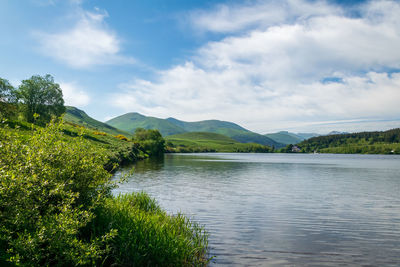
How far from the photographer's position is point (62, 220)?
8734 millimetres

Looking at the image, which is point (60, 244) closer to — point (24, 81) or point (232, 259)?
point (232, 259)

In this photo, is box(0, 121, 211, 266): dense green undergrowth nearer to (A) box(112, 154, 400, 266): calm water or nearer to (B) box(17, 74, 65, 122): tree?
(A) box(112, 154, 400, 266): calm water

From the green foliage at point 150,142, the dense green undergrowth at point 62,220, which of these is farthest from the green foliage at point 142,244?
the green foliage at point 150,142

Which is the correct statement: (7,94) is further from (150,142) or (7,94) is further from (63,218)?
(63,218)

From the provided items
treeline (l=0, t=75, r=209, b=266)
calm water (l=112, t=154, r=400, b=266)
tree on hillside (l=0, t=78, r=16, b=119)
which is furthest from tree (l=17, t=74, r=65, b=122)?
treeline (l=0, t=75, r=209, b=266)

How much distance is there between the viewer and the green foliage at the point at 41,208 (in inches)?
327

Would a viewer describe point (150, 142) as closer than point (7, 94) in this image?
No


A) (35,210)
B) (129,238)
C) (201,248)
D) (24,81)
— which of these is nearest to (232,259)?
(201,248)

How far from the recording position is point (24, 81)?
88.4 m

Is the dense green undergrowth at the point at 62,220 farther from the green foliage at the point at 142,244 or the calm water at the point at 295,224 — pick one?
the calm water at the point at 295,224

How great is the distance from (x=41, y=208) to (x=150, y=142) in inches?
5506

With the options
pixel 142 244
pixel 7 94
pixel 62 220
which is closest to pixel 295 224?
pixel 142 244

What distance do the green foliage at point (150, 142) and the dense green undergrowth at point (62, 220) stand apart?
128m

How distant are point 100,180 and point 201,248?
6235 millimetres
